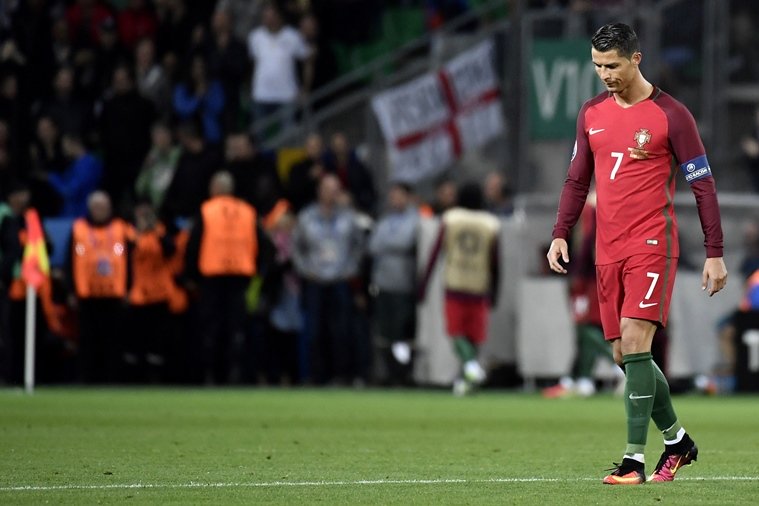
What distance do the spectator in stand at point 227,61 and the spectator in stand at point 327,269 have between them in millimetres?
2548

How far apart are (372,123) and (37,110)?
167 inches

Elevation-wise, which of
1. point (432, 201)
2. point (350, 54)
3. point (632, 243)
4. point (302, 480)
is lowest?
point (302, 480)

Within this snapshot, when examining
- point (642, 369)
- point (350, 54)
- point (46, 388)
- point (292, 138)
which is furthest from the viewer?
point (350, 54)

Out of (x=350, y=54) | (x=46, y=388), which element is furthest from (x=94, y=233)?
(x=350, y=54)

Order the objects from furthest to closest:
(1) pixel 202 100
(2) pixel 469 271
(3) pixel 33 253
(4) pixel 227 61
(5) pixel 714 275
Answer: (1) pixel 202 100, (4) pixel 227 61, (2) pixel 469 271, (3) pixel 33 253, (5) pixel 714 275

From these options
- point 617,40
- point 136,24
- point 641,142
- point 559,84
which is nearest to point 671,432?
Result: point 641,142

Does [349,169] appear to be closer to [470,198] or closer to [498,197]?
[498,197]

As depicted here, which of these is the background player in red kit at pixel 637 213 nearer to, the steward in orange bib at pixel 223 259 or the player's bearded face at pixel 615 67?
the player's bearded face at pixel 615 67

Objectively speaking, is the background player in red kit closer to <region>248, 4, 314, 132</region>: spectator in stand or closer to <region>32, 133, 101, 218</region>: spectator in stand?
<region>32, 133, 101, 218</region>: spectator in stand

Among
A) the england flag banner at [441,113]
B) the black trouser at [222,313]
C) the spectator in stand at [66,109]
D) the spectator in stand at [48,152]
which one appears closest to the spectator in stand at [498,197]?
the england flag banner at [441,113]

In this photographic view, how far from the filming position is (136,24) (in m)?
26.0

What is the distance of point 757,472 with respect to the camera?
1033 cm

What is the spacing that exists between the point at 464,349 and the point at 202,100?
216 inches

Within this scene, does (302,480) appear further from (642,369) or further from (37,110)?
(37,110)
